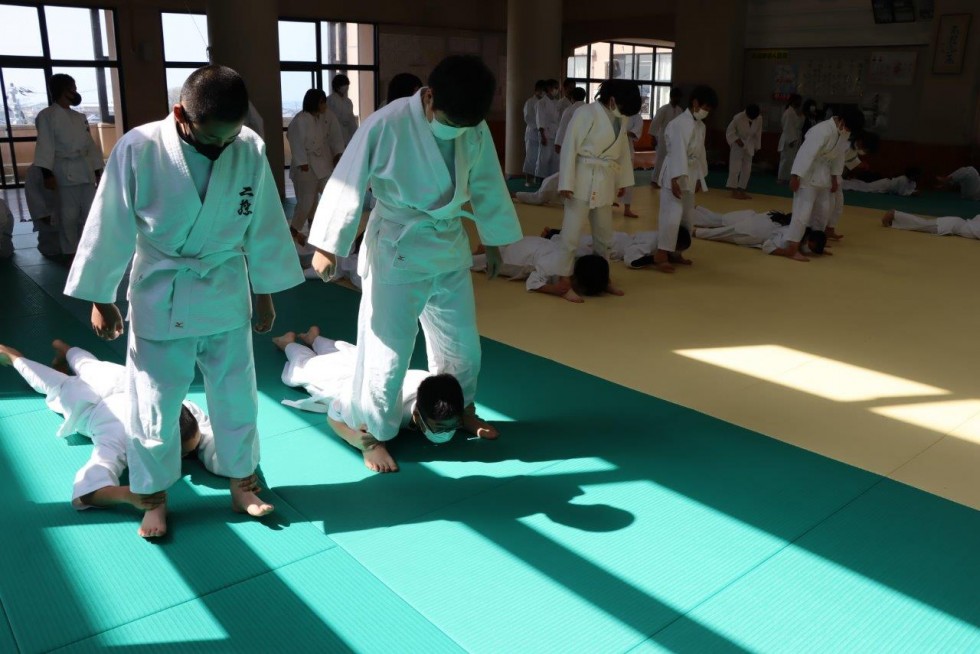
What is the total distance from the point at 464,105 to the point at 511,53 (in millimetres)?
10702

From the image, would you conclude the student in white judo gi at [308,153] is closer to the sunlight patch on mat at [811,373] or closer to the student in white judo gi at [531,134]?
the sunlight patch on mat at [811,373]

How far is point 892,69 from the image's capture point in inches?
496

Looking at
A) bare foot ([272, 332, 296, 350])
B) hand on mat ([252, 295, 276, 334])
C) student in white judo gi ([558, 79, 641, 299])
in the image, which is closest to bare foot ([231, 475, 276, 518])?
hand on mat ([252, 295, 276, 334])

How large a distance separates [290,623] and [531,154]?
36.0 feet

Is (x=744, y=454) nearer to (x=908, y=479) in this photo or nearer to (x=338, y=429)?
(x=908, y=479)

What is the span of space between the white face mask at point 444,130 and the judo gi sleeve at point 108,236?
1024mm

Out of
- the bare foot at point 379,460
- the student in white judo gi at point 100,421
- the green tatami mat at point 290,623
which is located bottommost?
the green tatami mat at point 290,623

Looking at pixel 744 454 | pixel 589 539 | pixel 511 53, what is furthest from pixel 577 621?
pixel 511 53

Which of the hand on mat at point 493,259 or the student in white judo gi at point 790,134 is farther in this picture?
the student in white judo gi at point 790,134

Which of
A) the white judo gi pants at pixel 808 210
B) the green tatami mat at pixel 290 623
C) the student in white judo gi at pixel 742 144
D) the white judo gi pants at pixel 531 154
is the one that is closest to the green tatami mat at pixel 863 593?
the green tatami mat at pixel 290 623

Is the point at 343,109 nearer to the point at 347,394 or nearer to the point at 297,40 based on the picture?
the point at 297,40

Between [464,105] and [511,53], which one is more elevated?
[511,53]

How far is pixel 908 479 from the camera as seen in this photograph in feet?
9.84

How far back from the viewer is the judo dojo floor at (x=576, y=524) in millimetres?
2127
